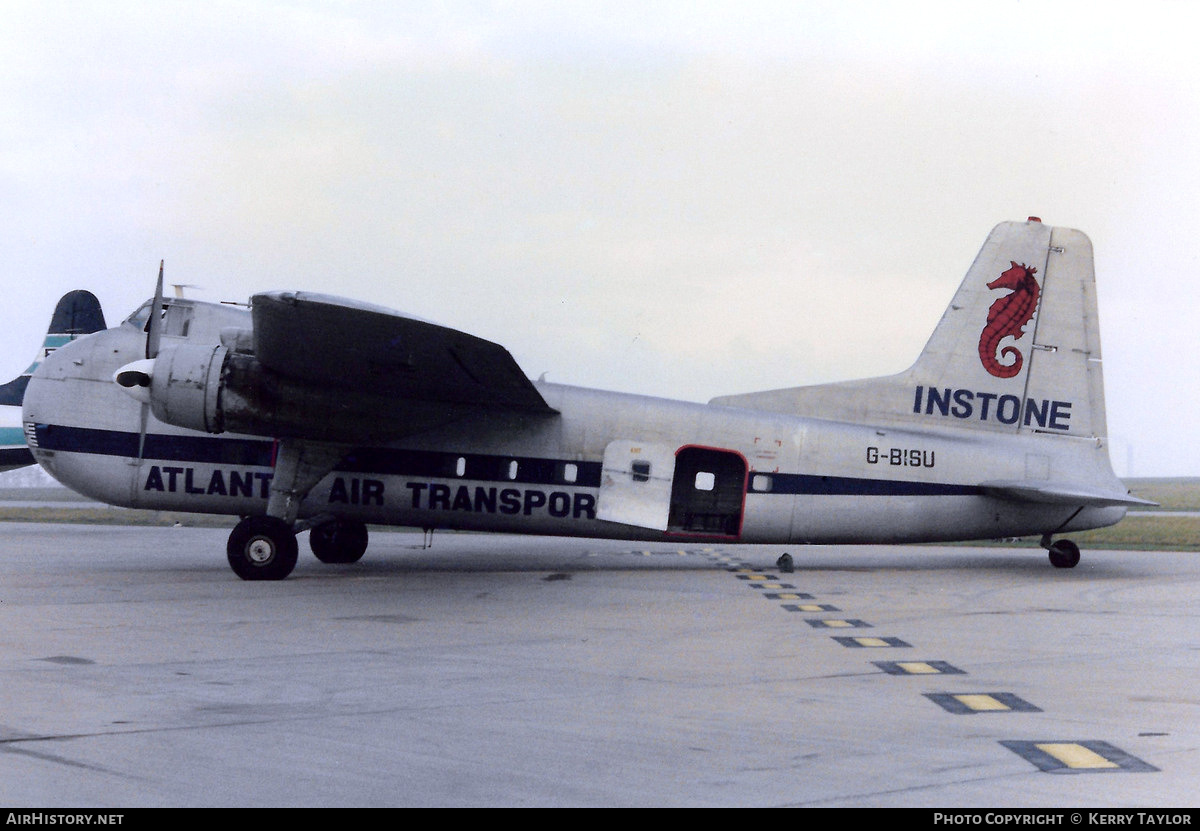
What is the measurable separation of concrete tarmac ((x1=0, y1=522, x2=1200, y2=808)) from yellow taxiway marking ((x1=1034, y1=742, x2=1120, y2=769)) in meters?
0.02

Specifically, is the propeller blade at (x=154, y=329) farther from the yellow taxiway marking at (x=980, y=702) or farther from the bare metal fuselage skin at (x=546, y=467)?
the yellow taxiway marking at (x=980, y=702)

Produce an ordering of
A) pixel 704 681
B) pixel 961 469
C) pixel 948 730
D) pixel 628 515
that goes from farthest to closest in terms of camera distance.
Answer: pixel 961 469, pixel 628 515, pixel 704 681, pixel 948 730

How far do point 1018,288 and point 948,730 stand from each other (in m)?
11.4

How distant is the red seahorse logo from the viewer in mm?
15742

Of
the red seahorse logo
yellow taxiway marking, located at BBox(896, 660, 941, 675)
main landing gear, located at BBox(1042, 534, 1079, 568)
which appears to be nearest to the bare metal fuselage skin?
the red seahorse logo

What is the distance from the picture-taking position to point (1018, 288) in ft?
51.8

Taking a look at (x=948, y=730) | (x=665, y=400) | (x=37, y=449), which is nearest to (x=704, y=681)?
(x=948, y=730)

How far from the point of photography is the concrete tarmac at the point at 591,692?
479cm

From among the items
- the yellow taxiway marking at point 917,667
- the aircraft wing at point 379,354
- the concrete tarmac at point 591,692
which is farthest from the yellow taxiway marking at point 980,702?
the aircraft wing at point 379,354

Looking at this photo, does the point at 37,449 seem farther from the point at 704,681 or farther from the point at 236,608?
the point at 704,681

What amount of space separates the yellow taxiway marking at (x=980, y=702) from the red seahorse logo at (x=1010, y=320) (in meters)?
9.78

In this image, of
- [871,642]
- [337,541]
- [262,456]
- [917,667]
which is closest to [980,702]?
[917,667]

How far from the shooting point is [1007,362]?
51.7 ft
